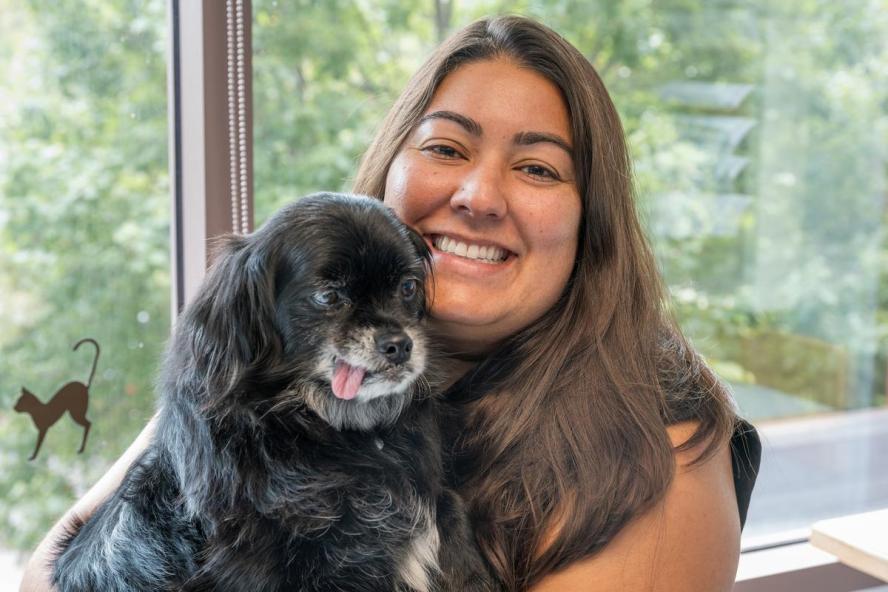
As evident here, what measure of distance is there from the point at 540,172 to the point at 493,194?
11 centimetres

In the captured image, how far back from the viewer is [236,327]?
4.41 feet

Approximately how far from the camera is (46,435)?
215cm

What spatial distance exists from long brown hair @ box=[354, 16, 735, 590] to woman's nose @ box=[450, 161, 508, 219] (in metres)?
0.16

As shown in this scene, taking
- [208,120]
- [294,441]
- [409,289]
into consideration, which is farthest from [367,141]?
[294,441]

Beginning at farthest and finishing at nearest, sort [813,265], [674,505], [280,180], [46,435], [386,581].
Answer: [813,265] → [280,180] → [46,435] → [674,505] → [386,581]

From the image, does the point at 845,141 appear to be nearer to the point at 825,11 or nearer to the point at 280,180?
the point at 825,11

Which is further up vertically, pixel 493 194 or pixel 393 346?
pixel 493 194

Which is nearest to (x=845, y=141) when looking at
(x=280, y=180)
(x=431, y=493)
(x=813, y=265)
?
(x=813, y=265)

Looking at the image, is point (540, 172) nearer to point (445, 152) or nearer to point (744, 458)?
point (445, 152)

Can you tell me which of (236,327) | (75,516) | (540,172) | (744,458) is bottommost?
(75,516)

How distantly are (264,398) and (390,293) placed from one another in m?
0.25

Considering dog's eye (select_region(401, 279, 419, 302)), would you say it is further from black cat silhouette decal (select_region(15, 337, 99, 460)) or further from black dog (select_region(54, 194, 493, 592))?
black cat silhouette decal (select_region(15, 337, 99, 460))

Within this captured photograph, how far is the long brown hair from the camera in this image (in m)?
1.49

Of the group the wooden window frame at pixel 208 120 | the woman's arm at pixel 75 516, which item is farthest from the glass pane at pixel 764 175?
the woman's arm at pixel 75 516
